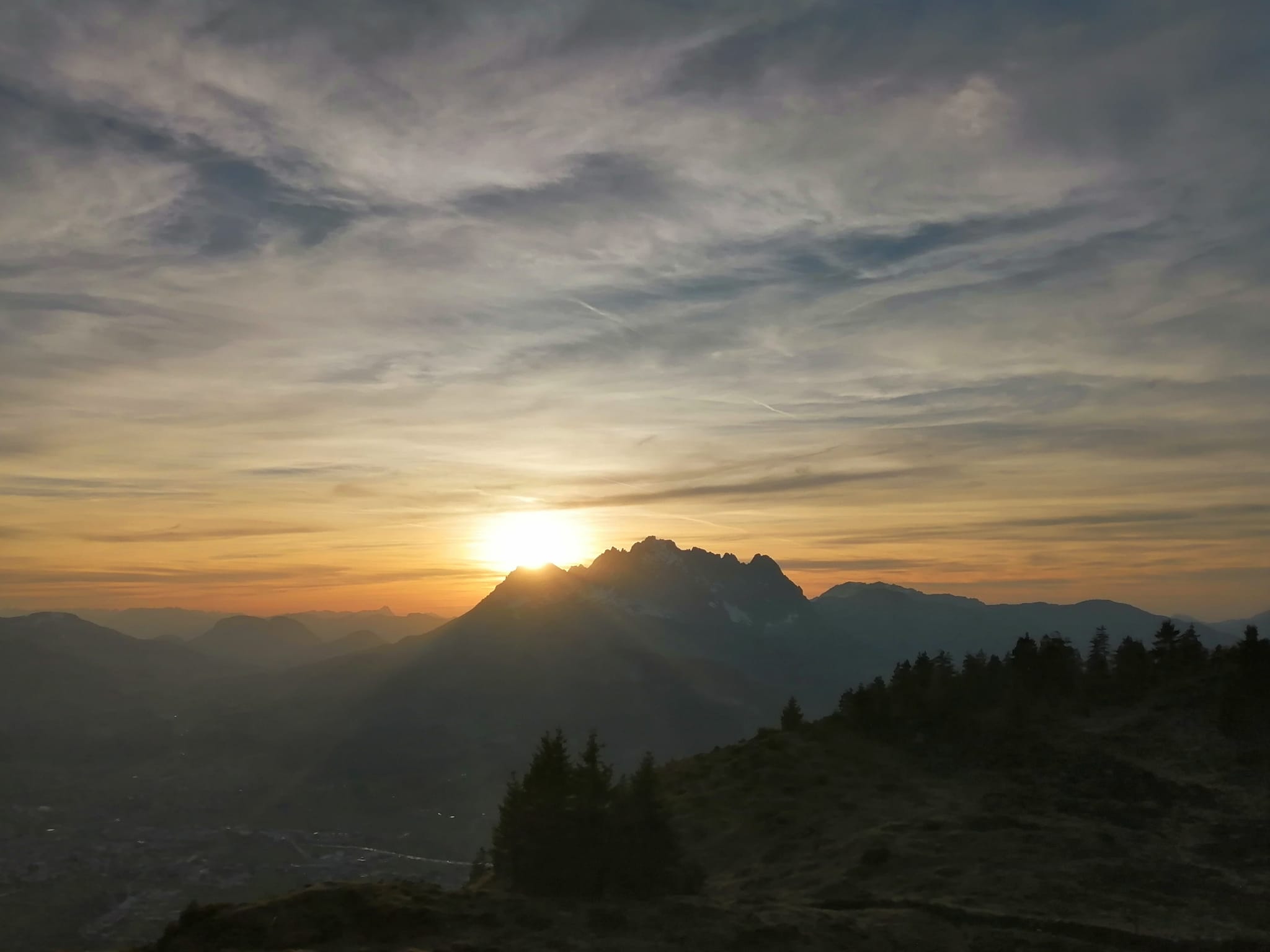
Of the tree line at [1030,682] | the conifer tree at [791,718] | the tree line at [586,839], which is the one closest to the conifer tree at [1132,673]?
the tree line at [1030,682]

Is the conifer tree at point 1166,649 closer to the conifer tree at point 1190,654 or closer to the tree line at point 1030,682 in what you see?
the tree line at point 1030,682

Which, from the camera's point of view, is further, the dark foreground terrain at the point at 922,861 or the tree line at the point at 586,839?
the tree line at the point at 586,839

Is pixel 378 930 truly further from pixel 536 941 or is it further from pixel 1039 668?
pixel 1039 668

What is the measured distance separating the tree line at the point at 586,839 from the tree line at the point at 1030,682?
49637mm

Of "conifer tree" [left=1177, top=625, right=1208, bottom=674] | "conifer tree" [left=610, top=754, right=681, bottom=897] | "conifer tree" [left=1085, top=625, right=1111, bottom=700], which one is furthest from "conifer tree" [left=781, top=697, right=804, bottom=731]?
"conifer tree" [left=610, top=754, right=681, bottom=897]

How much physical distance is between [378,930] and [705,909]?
13.9m

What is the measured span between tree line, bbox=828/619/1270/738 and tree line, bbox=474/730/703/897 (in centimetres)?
4964

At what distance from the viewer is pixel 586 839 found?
41219 millimetres

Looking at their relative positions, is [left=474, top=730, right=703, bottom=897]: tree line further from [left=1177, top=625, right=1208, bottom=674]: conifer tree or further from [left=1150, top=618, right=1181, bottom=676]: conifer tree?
[left=1177, top=625, right=1208, bottom=674]: conifer tree

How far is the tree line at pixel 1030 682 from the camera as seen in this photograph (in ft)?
280

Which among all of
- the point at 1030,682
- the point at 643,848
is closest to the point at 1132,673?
the point at 1030,682

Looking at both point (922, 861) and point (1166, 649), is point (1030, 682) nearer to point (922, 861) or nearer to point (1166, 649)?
point (1166, 649)

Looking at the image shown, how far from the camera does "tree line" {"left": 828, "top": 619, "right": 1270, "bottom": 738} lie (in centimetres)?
8531

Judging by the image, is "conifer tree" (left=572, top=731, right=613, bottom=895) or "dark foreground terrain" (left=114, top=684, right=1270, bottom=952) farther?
"conifer tree" (left=572, top=731, right=613, bottom=895)
